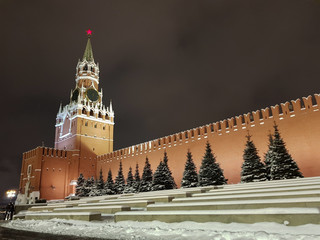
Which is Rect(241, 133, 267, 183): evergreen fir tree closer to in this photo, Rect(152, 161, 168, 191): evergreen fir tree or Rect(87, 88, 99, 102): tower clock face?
Rect(152, 161, 168, 191): evergreen fir tree

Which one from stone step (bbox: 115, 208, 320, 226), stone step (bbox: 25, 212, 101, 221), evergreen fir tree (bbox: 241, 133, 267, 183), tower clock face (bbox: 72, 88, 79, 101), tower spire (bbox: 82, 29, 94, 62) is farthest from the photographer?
tower spire (bbox: 82, 29, 94, 62)

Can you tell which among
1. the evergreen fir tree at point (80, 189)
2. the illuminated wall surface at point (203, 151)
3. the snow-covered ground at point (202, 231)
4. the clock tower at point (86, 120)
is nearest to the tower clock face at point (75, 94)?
the clock tower at point (86, 120)

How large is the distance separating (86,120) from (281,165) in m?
26.4

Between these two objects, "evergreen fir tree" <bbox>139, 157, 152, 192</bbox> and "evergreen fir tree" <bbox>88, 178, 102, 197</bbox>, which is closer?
"evergreen fir tree" <bbox>139, 157, 152, 192</bbox>

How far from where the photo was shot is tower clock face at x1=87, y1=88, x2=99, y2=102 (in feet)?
116

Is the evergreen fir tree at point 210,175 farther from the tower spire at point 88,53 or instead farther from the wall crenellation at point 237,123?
the tower spire at point 88,53

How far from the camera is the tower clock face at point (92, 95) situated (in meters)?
35.4

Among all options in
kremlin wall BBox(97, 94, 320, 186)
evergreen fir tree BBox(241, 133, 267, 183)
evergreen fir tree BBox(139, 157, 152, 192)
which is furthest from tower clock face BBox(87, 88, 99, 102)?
evergreen fir tree BBox(241, 133, 267, 183)

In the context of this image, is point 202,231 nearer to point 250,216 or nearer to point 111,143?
point 250,216

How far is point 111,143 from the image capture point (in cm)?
3434

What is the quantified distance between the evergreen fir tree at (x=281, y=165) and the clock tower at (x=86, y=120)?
2404cm

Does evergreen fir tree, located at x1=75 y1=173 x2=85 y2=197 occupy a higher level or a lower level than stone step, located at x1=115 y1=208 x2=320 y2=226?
higher

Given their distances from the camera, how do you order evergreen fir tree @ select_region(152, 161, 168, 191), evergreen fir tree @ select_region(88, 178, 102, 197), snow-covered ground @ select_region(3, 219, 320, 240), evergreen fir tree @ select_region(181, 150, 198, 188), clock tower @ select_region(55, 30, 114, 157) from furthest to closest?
clock tower @ select_region(55, 30, 114, 157) → evergreen fir tree @ select_region(88, 178, 102, 197) → evergreen fir tree @ select_region(152, 161, 168, 191) → evergreen fir tree @ select_region(181, 150, 198, 188) → snow-covered ground @ select_region(3, 219, 320, 240)

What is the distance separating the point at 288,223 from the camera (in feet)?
10.7
